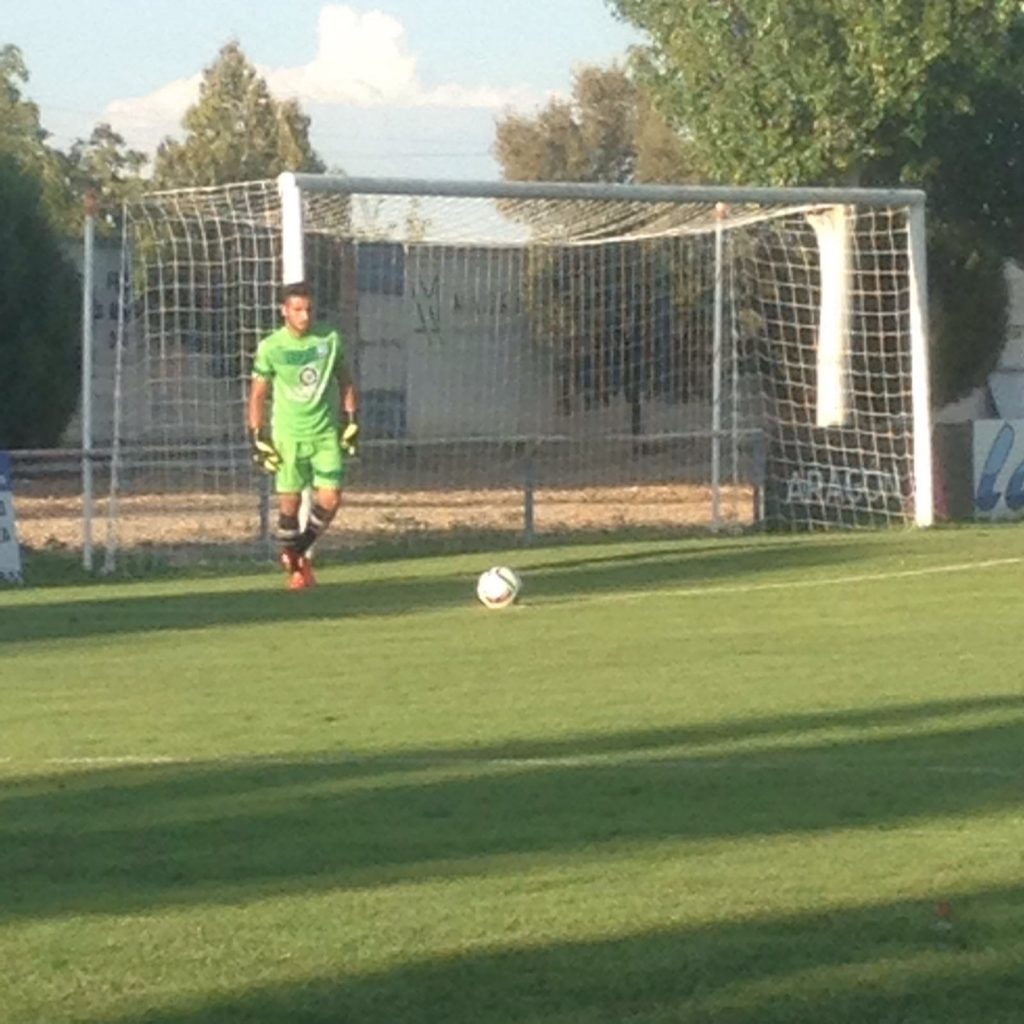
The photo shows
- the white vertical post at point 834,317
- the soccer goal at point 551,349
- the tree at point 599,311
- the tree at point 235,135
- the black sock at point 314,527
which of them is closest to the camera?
the black sock at point 314,527

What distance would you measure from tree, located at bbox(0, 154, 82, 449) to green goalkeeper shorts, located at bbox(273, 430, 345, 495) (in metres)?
25.0

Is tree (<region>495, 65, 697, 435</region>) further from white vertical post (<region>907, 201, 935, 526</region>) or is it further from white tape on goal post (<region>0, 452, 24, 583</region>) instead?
white tape on goal post (<region>0, 452, 24, 583</region>)

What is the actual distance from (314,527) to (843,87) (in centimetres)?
1879

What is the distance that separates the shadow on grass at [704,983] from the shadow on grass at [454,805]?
100cm

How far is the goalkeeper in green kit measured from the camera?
16969mm

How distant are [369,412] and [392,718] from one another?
18.7 m

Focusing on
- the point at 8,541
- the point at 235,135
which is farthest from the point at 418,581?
the point at 235,135

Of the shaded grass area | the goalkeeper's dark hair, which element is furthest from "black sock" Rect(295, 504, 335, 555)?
the goalkeeper's dark hair

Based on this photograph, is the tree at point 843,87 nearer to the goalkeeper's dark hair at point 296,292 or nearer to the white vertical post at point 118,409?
the white vertical post at point 118,409

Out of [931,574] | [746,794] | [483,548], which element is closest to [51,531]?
[483,548]

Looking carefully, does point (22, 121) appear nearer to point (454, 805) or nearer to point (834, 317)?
point (834, 317)

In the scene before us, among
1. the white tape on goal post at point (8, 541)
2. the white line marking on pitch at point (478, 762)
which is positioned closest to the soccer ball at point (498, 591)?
the white tape on goal post at point (8, 541)

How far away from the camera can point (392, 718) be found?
1037 centimetres

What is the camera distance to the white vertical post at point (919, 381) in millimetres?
Answer: 22312
